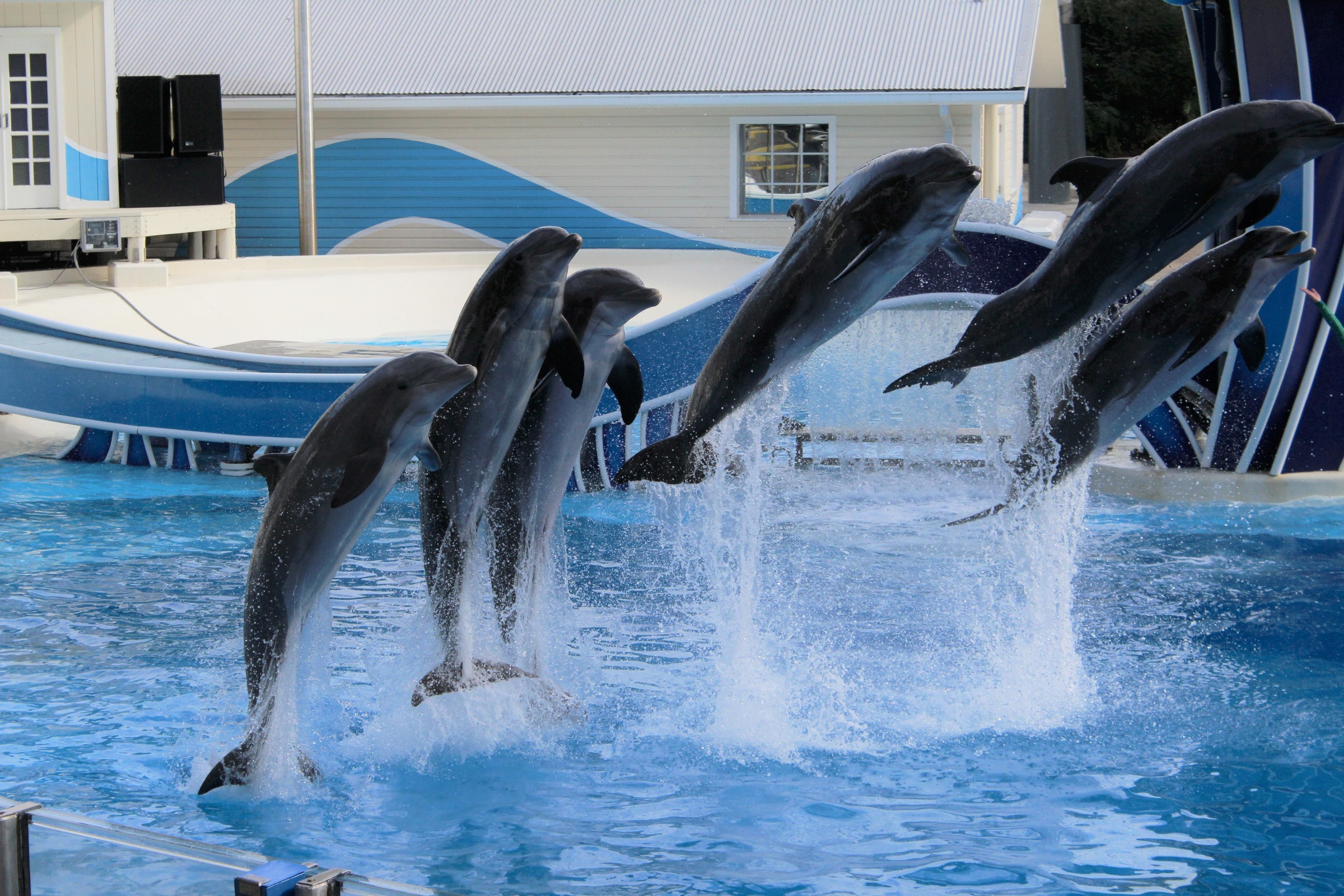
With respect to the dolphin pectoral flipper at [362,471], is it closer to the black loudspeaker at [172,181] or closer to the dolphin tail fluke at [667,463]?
the dolphin tail fluke at [667,463]

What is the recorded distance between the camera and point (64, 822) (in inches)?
115

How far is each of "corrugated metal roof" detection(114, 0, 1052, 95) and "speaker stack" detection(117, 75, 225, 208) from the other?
309 cm

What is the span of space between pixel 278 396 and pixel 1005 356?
20.0 feet

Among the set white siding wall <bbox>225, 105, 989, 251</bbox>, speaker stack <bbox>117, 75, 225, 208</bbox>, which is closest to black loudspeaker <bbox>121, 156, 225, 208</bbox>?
speaker stack <bbox>117, 75, 225, 208</bbox>

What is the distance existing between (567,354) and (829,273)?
82 cm

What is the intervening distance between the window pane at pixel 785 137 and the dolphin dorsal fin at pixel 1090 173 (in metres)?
16.3

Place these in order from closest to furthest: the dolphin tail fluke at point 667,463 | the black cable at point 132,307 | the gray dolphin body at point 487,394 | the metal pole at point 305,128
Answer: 1. the gray dolphin body at point 487,394
2. the dolphin tail fluke at point 667,463
3. the black cable at point 132,307
4. the metal pole at point 305,128

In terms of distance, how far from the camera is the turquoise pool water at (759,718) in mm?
4430

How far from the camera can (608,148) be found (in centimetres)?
2034

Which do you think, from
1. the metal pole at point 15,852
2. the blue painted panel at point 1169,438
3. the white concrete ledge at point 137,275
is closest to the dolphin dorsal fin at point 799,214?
the metal pole at point 15,852

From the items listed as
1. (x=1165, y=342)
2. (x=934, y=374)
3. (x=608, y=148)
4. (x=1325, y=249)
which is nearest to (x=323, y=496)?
(x=934, y=374)

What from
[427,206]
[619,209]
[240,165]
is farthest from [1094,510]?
[240,165]

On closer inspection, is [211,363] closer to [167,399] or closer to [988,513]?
[167,399]

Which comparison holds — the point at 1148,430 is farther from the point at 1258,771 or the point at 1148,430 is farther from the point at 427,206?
the point at 427,206
